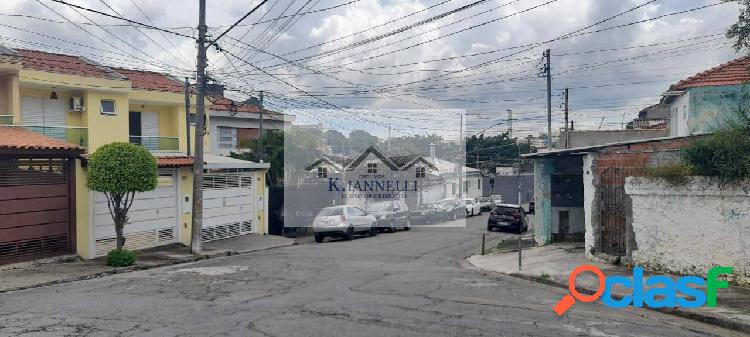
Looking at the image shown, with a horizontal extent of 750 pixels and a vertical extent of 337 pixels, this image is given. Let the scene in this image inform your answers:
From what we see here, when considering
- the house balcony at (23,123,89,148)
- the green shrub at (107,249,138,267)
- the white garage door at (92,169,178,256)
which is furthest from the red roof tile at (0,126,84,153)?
the green shrub at (107,249,138,267)

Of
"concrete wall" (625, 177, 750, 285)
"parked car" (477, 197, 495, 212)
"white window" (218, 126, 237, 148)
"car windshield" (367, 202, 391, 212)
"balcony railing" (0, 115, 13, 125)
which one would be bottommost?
"parked car" (477, 197, 495, 212)

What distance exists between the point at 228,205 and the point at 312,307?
591 inches

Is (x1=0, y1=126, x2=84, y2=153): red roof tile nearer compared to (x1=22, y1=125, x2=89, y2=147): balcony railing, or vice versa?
(x1=0, y1=126, x2=84, y2=153): red roof tile

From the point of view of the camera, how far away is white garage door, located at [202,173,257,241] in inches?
900

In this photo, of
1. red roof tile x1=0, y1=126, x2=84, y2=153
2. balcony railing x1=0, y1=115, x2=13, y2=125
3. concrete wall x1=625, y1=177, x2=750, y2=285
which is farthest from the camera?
balcony railing x1=0, y1=115, x2=13, y2=125

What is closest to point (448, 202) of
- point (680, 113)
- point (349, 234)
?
point (349, 234)

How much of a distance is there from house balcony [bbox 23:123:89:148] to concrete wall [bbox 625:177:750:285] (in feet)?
60.3

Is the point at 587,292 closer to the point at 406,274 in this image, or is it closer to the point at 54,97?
the point at 406,274

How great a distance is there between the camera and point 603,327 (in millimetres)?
8719

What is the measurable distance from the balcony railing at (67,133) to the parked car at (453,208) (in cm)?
2271

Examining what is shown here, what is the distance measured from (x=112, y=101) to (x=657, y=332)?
20.7m

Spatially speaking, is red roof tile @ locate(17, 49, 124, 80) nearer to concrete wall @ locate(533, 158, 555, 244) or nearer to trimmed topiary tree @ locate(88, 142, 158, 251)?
trimmed topiary tree @ locate(88, 142, 158, 251)

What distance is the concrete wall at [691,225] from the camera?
11.8 metres

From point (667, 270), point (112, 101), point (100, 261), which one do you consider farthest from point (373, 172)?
point (667, 270)
